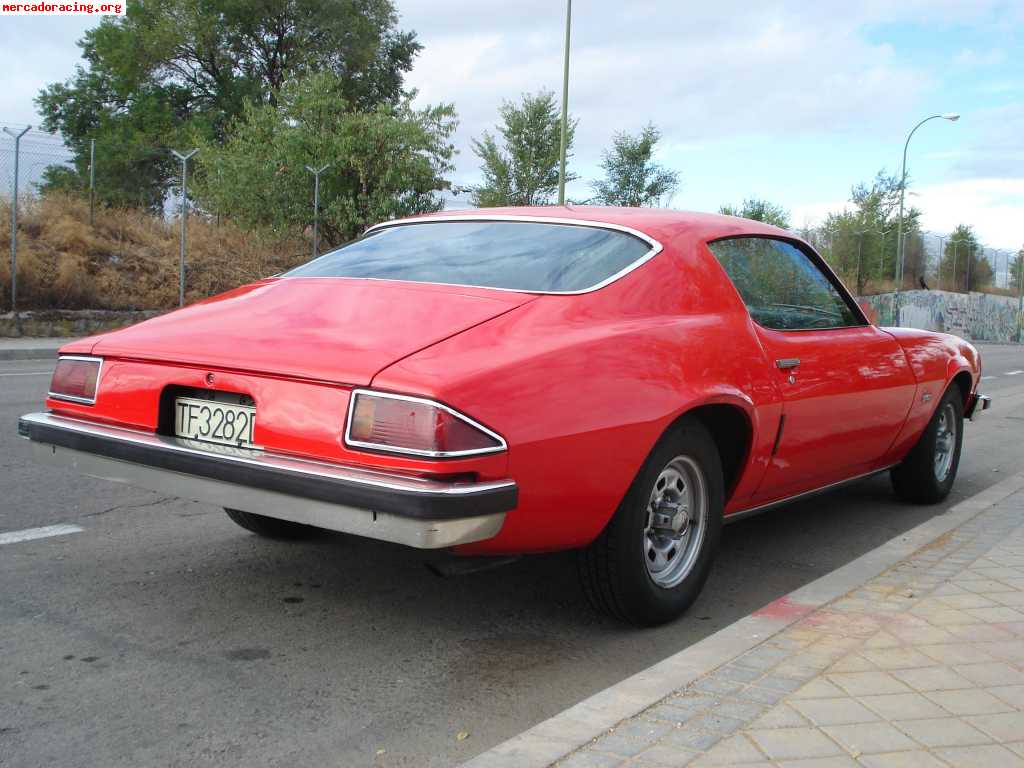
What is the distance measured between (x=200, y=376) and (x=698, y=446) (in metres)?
1.71

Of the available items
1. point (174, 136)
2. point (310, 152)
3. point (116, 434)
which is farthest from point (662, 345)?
point (174, 136)

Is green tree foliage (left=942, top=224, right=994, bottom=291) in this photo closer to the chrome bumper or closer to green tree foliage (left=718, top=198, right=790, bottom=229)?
green tree foliage (left=718, top=198, right=790, bottom=229)

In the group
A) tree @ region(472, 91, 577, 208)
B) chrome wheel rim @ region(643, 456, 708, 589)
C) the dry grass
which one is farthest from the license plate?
tree @ region(472, 91, 577, 208)

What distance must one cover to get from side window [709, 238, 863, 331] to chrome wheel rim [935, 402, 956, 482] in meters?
1.30

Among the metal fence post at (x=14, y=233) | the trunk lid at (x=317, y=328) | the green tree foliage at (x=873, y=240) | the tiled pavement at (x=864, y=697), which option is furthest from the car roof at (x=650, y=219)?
the green tree foliage at (x=873, y=240)

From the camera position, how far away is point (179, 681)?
3.05 metres

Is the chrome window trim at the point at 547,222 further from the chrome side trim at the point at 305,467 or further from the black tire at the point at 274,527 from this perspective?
the black tire at the point at 274,527

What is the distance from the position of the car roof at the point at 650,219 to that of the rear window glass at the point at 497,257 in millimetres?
88

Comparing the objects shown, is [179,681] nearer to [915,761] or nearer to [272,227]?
[915,761]

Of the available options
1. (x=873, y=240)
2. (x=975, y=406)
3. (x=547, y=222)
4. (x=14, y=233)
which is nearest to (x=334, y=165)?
(x=14, y=233)

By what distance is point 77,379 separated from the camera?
3.63 metres

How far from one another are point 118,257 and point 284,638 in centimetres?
2031

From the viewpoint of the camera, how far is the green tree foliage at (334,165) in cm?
2489

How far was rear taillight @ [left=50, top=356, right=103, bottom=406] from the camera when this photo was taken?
11.7 ft
